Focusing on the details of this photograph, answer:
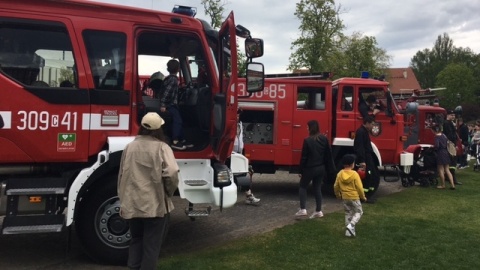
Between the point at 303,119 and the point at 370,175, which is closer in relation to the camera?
the point at 370,175

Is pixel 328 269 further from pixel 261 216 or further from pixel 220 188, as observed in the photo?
pixel 261 216

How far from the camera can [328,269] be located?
17.0 feet

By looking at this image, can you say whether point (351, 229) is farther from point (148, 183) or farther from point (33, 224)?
point (33, 224)

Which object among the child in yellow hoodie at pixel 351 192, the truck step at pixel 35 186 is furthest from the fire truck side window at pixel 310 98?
the truck step at pixel 35 186

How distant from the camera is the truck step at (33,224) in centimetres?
490

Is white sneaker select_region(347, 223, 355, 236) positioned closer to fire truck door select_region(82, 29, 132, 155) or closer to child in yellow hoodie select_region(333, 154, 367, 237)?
child in yellow hoodie select_region(333, 154, 367, 237)

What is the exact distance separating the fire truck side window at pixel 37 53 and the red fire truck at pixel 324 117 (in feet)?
17.1

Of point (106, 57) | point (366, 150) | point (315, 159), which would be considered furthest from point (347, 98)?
point (106, 57)

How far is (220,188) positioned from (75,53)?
7.73ft

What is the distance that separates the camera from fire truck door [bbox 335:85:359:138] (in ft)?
32.1

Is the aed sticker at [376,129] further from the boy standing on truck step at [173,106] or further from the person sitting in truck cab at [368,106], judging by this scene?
the boy standing on truck step at [173,106]

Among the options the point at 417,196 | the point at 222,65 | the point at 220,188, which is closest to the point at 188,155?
the point at 220,188

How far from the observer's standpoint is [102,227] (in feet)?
17.2

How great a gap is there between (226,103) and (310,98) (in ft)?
15.9
